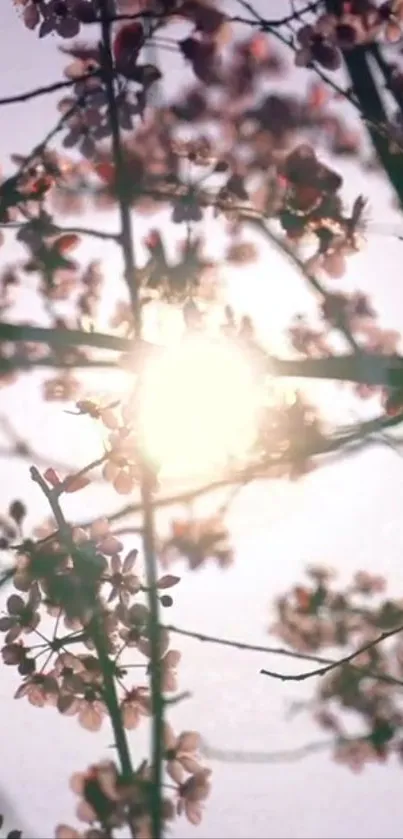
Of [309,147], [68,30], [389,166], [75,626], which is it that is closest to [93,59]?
[68,30]

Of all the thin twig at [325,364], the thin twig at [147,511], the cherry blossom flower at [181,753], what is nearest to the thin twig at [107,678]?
the thin twig at [147,511]

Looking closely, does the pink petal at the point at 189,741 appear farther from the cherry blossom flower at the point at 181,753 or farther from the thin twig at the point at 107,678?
the thin twig at the point at 107,678

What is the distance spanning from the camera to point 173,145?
14.4 ft

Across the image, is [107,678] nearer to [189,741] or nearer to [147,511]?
[147,511]

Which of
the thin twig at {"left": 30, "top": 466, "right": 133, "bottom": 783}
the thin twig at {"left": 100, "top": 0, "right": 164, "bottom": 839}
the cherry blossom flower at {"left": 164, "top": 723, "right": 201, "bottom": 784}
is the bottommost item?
the cherry blossom flower at {"left": 164, "top": 723, "right": 201, "bottom": 784}

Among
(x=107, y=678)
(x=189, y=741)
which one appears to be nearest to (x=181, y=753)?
(x=189, y=741)

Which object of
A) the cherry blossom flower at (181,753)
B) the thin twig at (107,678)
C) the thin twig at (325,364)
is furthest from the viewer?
the cherry blossom flower at (181,753)

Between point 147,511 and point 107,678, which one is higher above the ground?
point 147,511

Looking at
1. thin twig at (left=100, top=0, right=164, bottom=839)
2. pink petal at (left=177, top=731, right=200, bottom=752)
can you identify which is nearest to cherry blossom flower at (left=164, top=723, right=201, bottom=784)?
pink petal at (left=177, top=731, right=200, bottom=752)

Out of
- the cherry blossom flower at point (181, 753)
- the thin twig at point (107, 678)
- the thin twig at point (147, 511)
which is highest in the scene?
the thin twig at point (147, 511)

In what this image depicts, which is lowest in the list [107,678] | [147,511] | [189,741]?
[189,741]

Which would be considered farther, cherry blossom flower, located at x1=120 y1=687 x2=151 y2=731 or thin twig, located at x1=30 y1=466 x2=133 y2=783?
cherry blossom flower, located at x1=120 y1=687 x2=151 y2=731

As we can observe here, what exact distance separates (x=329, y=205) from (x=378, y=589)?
3.60 meters

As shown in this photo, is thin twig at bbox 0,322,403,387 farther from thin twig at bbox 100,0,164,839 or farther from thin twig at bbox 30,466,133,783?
thin twig at bbox 30,466,133,783
